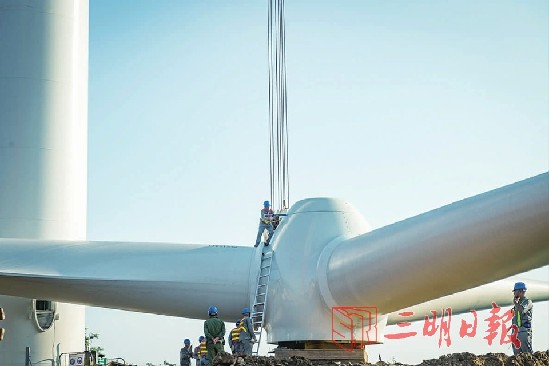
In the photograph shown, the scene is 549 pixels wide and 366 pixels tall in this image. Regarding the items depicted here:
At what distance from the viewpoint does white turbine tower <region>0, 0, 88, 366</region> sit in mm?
21500

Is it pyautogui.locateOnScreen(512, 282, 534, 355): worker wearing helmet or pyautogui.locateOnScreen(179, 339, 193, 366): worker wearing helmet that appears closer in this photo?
pyautogui.locateOnScreen(512, 282, 534, 355): worker wearing helmet

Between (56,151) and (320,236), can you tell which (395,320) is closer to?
(320,236)

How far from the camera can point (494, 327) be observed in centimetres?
1390

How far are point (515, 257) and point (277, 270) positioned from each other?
210 inches

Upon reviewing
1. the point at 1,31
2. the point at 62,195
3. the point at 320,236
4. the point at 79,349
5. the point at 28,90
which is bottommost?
the point at 79,349

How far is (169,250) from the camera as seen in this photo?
18.7m

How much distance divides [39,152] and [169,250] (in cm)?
483

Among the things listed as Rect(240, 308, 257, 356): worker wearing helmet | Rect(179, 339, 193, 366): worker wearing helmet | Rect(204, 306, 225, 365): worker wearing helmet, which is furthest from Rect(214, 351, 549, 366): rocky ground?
Rect(179, 339, 193, 366): worker wearing helmet

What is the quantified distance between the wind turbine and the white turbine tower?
24 mm

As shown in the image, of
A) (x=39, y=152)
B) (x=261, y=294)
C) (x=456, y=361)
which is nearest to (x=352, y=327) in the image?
(x=261, y=294)

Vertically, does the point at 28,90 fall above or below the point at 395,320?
above

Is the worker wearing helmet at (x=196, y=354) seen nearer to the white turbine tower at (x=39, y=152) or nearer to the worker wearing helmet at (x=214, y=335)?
the worker wearing helmet at (x=214, y=335)

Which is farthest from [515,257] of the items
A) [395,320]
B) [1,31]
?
[1,31]

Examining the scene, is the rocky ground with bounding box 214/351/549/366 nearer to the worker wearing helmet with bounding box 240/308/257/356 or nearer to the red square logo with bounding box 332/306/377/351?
the worker wearing helmet with bounding box 240/308/257/356
